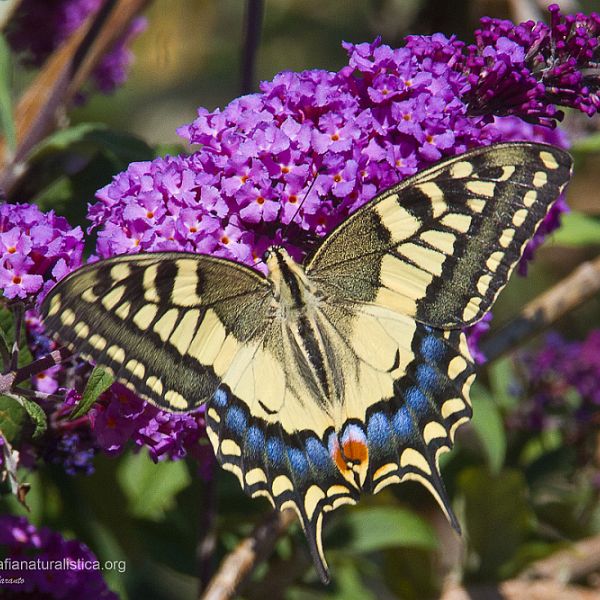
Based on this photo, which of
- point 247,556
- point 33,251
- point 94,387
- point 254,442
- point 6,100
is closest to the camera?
point 94,387

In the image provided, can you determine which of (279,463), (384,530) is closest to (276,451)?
(279,463)

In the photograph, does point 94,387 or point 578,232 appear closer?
point 94,387

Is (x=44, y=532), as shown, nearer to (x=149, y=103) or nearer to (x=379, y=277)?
(x=379, y=277)

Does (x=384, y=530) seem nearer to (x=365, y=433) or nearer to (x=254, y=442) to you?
(x=365, y=433)

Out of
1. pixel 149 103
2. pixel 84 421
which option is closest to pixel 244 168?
pixel 84 421

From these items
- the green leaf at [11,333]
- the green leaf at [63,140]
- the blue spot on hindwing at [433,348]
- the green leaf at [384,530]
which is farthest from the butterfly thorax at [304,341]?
the green leaf at [63,140]

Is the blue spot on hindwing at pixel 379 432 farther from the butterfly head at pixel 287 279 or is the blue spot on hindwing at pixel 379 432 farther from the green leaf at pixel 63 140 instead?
the green leaf at pixel 63 140

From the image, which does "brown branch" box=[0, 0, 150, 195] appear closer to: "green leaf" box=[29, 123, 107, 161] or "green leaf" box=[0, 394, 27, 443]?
"green leaf" box=[29, 123, 107, 161]
